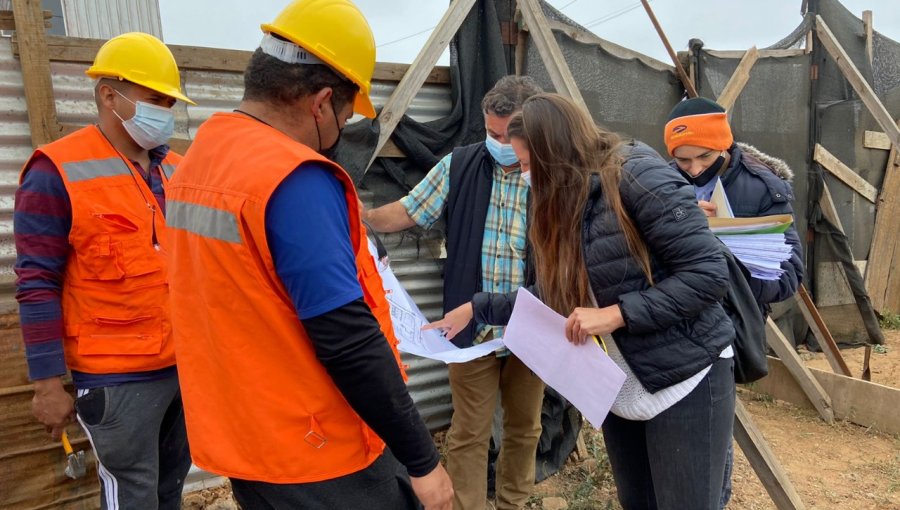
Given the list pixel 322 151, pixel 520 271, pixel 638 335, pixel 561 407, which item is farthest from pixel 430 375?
pixel 322 151

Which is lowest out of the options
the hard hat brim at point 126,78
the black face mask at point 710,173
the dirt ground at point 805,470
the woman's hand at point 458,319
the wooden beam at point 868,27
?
the dirt ground at point 805,470

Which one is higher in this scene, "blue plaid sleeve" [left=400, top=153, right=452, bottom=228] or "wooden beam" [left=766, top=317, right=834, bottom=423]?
"blue plaid sleeve" [left=400, top=153, right=452, bottom=228]

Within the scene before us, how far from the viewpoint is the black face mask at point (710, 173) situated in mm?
2516

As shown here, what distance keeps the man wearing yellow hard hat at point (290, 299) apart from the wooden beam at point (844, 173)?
6.07 metres

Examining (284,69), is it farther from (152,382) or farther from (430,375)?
(430,375)

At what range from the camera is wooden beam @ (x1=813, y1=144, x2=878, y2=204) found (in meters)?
6.10

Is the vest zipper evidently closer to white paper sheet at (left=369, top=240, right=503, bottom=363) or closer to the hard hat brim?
the hard hat brim

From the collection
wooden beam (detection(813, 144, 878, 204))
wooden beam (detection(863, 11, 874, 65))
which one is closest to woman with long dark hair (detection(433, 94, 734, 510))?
wooden beam (detection(813, 144, 878, 204))

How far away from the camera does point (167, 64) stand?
8.04ft

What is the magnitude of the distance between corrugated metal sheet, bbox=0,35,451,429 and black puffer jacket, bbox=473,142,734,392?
2.01 metres

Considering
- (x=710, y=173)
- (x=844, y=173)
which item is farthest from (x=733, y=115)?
(x=710, y=173)

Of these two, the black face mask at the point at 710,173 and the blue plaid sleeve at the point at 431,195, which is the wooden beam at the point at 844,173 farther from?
the blue plaid sleeve at the point at 431,195

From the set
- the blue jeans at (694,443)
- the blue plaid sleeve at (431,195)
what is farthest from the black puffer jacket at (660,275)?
the blue plaid sleeve at (431,195)

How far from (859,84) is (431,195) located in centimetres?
438
